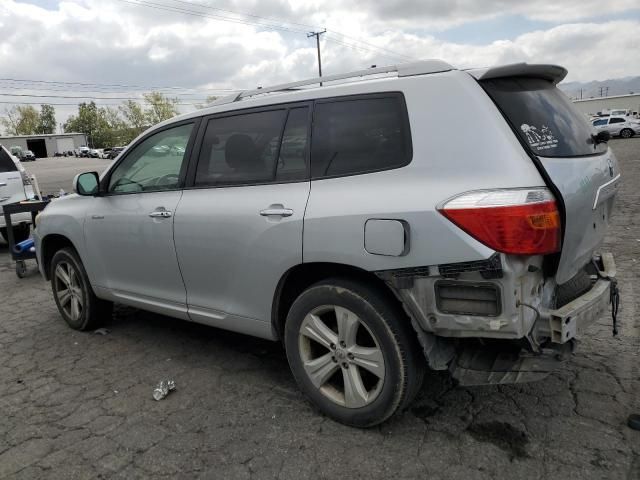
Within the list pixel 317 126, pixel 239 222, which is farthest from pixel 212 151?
pixel 317 126

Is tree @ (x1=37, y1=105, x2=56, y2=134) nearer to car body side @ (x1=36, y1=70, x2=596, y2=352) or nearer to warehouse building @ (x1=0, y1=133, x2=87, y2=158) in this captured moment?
warehouse building @ (x1=0, y1=133, x2=87, y2=158)

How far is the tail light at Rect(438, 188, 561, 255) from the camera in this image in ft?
7.41

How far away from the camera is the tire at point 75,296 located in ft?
15.0

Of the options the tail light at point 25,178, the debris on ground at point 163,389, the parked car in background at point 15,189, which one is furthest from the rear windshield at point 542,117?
the tail light at point 25,178

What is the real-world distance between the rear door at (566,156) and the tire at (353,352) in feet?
2.72

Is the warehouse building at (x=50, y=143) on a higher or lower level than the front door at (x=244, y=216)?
higher

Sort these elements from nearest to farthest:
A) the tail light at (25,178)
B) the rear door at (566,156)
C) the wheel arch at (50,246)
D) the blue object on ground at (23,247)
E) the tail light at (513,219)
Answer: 1. the tail light at (513,219)
2. the rear door at (566,156)
3. the wheel arch at (50,246)
4. the blue object on ground at (23,247)
5. the tail light at (25,178)

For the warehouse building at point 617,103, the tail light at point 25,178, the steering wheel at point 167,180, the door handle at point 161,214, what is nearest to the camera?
the door handle at point 161,214

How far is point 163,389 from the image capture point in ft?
11.3

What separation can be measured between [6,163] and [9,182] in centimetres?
40

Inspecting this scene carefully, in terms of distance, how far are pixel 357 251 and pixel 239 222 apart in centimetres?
87

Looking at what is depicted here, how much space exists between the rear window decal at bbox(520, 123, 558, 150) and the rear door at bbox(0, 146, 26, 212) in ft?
27.9

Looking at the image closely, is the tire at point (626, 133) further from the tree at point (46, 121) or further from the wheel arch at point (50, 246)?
the tree at point (46, 121)

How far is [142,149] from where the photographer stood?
13.4 feet
